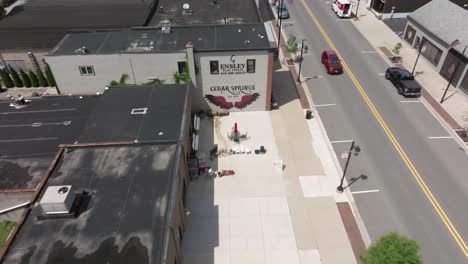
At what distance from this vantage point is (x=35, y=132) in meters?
27.6

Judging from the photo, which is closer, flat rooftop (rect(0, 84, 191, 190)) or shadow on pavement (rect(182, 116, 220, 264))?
shadow on pavement (rect(182, 116, 220, 264))

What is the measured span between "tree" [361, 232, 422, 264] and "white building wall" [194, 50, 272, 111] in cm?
1977

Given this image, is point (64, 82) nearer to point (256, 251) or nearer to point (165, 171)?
point (165, 171)

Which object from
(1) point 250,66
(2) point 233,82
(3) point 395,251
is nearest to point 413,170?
(3) point 395,251

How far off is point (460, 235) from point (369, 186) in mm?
6762

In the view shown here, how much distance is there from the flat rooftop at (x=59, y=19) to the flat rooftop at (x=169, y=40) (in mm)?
6037

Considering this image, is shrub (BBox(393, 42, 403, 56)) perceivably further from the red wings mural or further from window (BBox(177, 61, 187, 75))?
window (BBox(177, 61, 187, 75))

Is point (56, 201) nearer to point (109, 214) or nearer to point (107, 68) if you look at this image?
point (109, 214)

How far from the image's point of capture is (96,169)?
2175 centimetres

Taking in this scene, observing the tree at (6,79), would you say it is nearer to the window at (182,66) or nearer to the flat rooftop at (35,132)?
the flat rooftop at (35,132)

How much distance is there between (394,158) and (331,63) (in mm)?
15739

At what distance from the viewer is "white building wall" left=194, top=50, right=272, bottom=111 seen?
1284 inches

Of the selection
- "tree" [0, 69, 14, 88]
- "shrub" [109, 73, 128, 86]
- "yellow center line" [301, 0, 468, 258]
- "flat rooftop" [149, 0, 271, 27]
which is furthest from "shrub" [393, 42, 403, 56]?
"tree" [0, 69, 14, 88]

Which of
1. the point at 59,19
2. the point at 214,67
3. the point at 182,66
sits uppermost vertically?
the point at 182,66
